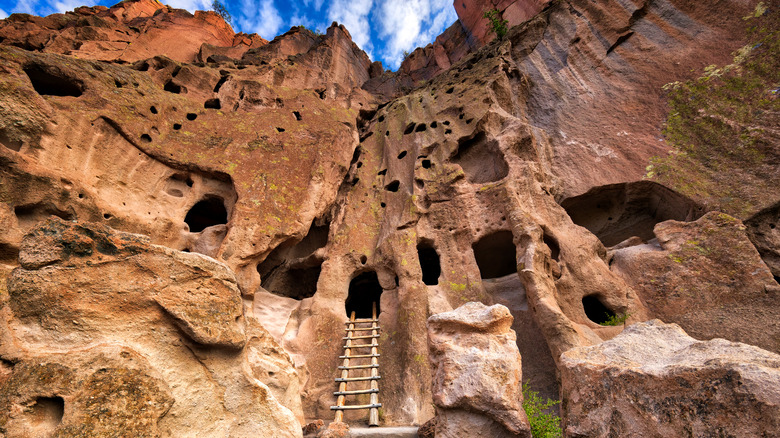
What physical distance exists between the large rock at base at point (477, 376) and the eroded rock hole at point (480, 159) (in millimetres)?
6604

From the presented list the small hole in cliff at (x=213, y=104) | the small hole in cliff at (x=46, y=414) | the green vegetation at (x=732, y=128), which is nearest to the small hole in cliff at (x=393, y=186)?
the small hole in cliff at (x=213, y=104)

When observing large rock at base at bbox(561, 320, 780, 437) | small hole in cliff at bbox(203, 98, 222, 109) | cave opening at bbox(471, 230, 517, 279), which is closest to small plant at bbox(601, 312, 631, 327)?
cave opening at bbox(471, 230, 517, 279)

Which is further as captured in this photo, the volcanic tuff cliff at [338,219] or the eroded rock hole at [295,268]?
the eroded rock hole at [295,268]

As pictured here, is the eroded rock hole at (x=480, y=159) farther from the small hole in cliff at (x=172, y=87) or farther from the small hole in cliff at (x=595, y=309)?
the small hole in cliff at (x=172, y=87)

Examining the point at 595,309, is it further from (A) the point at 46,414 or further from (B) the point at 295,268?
(A) the point at 46,414

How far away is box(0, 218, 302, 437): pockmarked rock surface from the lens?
1931 millimetres

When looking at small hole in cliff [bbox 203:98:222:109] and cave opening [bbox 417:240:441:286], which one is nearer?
cave opening [bbox 417:240:441:286]

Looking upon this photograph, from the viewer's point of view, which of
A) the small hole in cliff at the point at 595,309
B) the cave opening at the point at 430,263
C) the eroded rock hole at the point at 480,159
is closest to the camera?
the small hole in cliff at the point at 595,309

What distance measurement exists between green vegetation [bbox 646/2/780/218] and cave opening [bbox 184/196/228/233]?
436 inches

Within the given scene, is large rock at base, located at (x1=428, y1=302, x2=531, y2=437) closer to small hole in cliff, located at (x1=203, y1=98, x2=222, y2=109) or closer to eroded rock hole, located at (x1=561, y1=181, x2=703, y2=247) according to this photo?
eroded rock hole, located at (x1=561, y1=181, x2=703, y2=247)

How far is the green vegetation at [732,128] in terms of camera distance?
7031 mm

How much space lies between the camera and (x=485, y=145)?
10727 mm

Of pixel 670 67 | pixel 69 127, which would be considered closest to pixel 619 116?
pixel 670 67

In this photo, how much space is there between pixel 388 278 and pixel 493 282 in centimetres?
253
